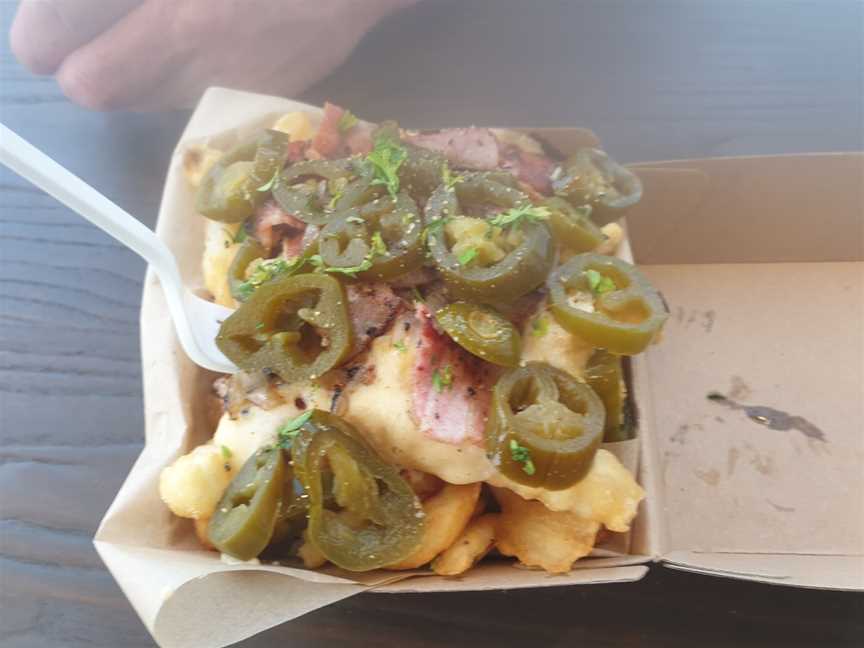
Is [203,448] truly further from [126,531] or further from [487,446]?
[487,446]

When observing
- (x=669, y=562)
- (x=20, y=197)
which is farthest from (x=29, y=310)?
(x=669, y=562)

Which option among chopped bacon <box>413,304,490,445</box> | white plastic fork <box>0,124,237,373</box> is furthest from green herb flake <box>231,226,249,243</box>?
chopped bacon <box>413,304,490,445</box>

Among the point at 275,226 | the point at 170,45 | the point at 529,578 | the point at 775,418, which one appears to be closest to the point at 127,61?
the point at 170,45

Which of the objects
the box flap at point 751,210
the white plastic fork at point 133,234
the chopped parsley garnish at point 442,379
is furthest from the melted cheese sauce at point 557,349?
the box flap at point 751,210

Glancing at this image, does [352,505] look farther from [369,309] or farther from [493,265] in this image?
[493,265]

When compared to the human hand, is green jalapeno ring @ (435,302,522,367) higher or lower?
lower

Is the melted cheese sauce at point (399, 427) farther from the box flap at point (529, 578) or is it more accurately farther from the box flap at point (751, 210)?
the box flap at point (751, 210)

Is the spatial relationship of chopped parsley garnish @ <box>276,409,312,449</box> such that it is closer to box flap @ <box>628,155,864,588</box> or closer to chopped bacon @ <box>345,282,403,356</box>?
chopped bacon @ <box>345,282,403,356</box>
